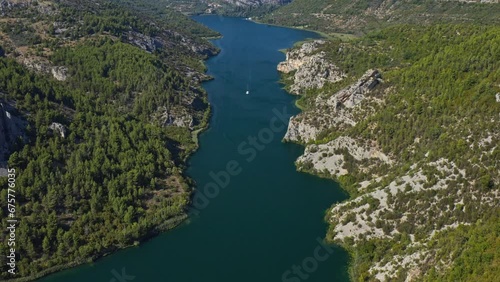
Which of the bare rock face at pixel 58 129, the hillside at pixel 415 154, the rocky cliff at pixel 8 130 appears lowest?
the bare rock face at pixel 58 129

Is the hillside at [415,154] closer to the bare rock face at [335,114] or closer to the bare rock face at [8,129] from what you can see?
the bare rock face at [335,114]

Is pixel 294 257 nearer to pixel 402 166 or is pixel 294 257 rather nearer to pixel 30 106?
pixel 402 166

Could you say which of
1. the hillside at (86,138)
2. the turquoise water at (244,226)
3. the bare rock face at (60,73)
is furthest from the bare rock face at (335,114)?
the bare rock face at (60,73)

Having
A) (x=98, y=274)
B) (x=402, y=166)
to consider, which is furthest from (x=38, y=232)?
(x=402, y=166)

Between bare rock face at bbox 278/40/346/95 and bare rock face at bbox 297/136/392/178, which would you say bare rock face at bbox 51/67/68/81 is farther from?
bare rock face at bbox 297/136/392/178

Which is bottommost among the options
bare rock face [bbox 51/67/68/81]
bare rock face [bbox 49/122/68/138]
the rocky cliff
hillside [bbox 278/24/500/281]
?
bare rock face [bbox 51/67/68/81]

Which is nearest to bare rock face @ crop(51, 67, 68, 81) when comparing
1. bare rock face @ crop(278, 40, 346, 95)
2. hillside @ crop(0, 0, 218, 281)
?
hillside @ crop(0, 0, 218, 281)
